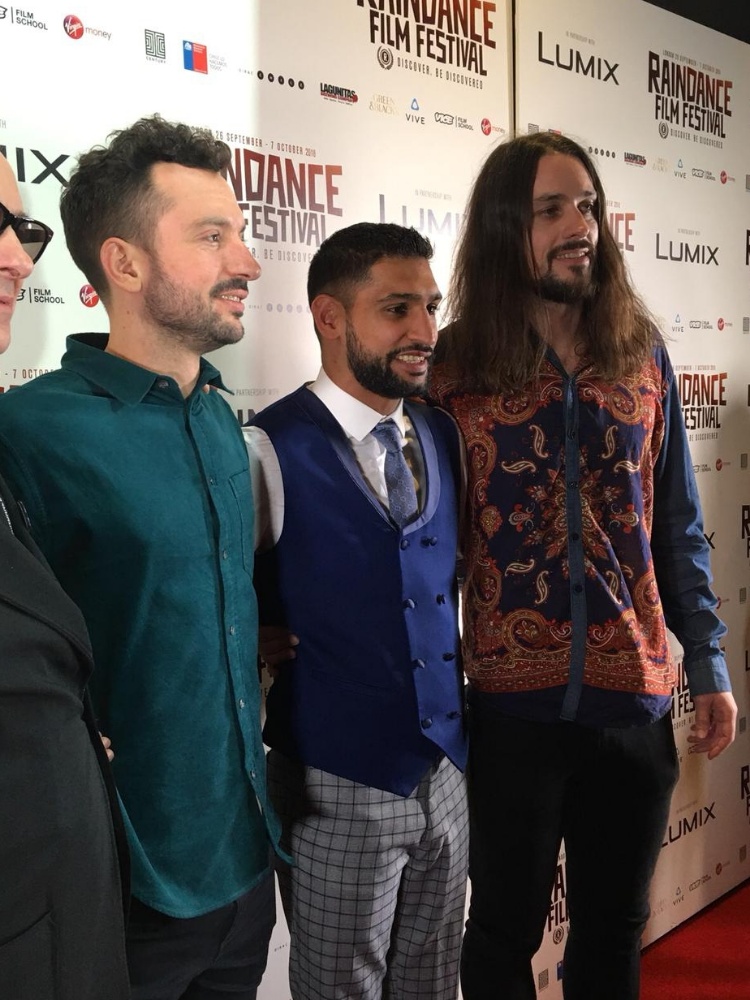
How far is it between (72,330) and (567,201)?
2.95 ft

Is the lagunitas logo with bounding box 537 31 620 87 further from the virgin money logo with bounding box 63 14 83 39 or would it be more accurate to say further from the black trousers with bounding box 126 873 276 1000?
the black trousers with bounding box 126 873 276 1000

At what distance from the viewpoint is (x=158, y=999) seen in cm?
123

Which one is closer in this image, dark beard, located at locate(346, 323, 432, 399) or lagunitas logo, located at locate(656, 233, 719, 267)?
dark beard, located at locate(346, 323, 432, 399)

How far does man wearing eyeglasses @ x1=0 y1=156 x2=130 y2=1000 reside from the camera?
35.4 inches

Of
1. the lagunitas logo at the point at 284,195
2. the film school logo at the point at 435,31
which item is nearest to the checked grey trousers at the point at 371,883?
the lagunitas logo at the point at 284,195

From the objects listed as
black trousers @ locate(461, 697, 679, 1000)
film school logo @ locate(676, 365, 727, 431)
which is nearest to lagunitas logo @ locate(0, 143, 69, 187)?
black trousers @ locate(461, 697, 679, 1000)

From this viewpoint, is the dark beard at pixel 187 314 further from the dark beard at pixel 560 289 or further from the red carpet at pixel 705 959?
the red carpet at pixel 705 959

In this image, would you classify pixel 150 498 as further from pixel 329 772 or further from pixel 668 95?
pixel 668 95

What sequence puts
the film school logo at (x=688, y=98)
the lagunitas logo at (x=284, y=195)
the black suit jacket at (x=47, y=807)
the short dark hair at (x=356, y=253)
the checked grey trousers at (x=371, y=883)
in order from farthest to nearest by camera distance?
the film school logo at (x=688, y=98), the lagunitas logo at (x=284, y=195), the short dark hair at (x=356, y=253), the checked grey trousers at (x=371, y=883), the black suit jacket at (x=47, y=807)

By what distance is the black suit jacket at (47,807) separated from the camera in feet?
2.95

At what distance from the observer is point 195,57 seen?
1706mm

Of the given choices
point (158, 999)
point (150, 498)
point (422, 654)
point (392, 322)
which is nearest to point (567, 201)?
point (392, 322)

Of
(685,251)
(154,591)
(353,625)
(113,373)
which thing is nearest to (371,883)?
(353,625)

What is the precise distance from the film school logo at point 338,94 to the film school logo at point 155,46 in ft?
1.19
